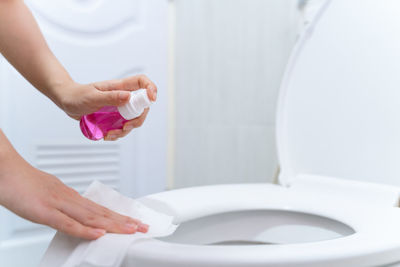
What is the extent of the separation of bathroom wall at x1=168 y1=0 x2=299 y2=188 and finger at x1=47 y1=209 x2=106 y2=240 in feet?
2.42

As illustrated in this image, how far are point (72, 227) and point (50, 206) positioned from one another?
1.6 inches

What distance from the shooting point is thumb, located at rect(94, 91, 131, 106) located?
0.44 meters

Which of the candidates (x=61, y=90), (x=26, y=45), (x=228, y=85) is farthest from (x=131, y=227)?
(x=228, y=85)

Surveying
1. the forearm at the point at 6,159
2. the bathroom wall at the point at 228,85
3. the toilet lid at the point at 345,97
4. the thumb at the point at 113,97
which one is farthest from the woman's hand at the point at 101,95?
the bathroom wall at the point at 228,85

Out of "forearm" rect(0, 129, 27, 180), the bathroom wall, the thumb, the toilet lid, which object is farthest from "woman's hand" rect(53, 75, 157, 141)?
the bathroom wall

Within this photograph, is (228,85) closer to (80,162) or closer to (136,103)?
(80,162)

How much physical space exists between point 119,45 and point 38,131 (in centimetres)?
39

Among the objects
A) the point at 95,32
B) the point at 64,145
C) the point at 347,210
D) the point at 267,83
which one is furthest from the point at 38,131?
the point at 347,210

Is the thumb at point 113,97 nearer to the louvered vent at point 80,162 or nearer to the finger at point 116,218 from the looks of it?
the finger at point 116,218

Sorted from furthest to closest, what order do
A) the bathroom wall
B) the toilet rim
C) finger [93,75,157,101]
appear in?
the bathroom wall < finger [93,75,157,101] < the toilet rim

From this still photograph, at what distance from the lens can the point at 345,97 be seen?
2.25 feet

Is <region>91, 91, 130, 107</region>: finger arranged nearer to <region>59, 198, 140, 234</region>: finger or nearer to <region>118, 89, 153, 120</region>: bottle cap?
<region>118, 89, 153, 120</region>: bottle cap

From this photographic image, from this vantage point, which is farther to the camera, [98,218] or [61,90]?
[61,90]

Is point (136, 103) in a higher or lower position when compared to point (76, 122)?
higher
